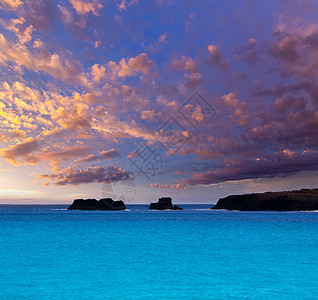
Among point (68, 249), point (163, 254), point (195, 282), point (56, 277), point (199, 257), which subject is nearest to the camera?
point (195, 282)

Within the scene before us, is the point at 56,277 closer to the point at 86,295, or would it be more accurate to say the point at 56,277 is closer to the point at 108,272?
the point at 108,272

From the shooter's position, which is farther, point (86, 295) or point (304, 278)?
point (304, 278)

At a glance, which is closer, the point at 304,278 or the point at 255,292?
the point at 255,292

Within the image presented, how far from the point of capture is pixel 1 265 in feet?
100

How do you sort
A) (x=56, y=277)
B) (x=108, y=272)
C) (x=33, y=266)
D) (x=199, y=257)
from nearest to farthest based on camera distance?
1. (x=56, y=277)
2. (x=108, y=272)
3. (x=33, y=266)
4. (x=199, y=257)

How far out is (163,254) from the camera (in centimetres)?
3706

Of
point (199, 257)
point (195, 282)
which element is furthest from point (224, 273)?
point (199, 257)

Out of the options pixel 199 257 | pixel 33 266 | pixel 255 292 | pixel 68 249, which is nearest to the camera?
pixel 255 292

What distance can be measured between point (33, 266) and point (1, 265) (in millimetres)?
3628

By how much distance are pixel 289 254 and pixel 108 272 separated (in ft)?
74.7

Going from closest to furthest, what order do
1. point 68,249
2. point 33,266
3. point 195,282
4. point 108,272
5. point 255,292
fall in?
point 255,292 → point 195,282 → point 108,272 → point 33,266 → point 68,249

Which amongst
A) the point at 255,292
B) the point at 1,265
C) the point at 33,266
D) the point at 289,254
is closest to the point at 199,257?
the point at 289,254

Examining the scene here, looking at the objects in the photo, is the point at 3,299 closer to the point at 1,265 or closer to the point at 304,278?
the point at 1,265

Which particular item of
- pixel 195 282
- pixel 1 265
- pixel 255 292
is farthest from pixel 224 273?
pixel 1 265
